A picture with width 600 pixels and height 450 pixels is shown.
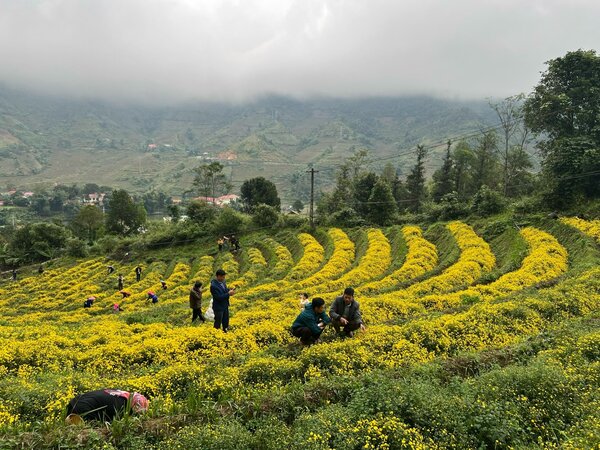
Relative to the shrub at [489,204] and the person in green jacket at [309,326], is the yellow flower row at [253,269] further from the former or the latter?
the shrub at [489,204]

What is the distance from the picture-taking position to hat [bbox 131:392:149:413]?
7.46m

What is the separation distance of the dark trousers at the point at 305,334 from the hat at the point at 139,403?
462cm

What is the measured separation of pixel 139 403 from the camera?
7672mm

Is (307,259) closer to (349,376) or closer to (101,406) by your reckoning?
(349,376)

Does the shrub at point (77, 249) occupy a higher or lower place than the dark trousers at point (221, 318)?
lower

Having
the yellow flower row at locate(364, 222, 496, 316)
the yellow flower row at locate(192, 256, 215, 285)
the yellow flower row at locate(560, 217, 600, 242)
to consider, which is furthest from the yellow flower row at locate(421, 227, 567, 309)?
the yellow flower row at locate(192, 256, 215, 285)

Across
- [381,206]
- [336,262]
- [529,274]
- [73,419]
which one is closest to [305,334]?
[73,419]

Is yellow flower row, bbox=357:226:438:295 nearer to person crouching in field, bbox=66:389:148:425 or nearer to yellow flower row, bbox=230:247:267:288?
yellow flower row, bbox=230:247:267:288

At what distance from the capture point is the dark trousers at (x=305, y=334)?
37.1 feet

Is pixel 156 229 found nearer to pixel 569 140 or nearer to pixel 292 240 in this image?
pixel 292 240

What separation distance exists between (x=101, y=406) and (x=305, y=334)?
18.4 feet

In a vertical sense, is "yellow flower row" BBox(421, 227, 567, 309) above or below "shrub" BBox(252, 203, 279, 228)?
above

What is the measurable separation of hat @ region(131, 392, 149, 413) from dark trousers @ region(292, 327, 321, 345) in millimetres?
4617

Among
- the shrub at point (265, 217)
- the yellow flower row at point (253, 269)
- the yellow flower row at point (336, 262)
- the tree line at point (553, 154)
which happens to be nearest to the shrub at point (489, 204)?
the tree line at point (553, 154)
